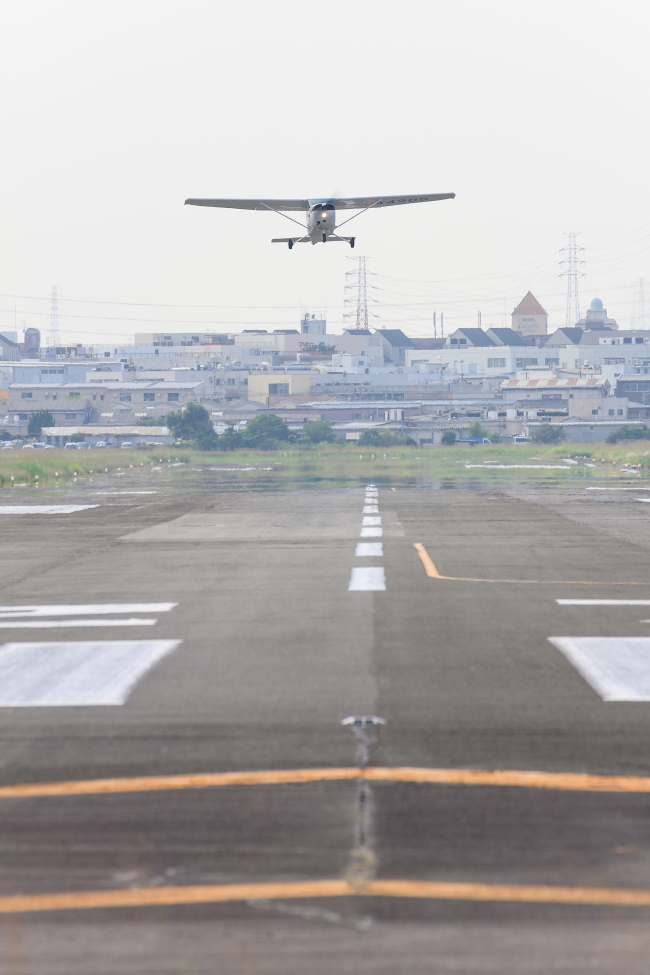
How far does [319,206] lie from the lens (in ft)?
158

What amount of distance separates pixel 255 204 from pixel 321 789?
165 ft

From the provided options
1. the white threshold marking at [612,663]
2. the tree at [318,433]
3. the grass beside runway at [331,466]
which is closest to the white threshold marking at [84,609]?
the white threshold marking at [612,663]

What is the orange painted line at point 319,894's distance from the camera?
18.6 ft

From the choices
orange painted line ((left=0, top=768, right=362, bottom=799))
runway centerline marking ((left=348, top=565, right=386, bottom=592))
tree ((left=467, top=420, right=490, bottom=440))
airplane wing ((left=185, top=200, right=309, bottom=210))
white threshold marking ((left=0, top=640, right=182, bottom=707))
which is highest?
airplane wing ((left=185, top=200, right=309, bottom=210))

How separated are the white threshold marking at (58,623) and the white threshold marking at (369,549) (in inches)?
371

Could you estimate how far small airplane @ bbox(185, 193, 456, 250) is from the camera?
48.8 m

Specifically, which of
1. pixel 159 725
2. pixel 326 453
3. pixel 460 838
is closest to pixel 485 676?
pixel 159 725

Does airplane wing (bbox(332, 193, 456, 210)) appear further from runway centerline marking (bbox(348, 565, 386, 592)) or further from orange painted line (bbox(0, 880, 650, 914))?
orange painted line (bbox(0, 880, 650, 914))

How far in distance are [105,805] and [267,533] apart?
22.5m

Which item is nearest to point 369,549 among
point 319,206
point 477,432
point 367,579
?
point 367,579

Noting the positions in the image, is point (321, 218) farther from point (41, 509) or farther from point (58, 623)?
point (58, 623)

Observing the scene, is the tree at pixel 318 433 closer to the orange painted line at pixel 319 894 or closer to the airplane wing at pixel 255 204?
the airplane wing at pixel 255 204

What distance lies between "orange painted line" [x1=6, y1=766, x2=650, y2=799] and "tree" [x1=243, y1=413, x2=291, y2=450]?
119622 mm

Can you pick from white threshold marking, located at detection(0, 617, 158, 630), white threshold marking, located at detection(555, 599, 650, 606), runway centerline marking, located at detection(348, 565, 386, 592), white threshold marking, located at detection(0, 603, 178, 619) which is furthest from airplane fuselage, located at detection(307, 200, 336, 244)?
white threshold marking, located at detection(0, 617, 158, 630)
